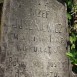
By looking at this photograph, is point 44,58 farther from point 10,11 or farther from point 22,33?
point 10,11

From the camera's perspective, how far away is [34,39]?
7.88 feet

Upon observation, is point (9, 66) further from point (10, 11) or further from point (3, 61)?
point (10, 11)

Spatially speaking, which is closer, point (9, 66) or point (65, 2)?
point (9, 66)

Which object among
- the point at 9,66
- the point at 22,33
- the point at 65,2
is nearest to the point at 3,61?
the point at 9,66

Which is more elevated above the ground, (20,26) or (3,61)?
(20,26)

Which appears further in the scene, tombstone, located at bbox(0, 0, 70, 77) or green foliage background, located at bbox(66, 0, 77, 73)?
green foliage background, located at bbox(66, 0, 77, 73)

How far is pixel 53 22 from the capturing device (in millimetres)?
2473

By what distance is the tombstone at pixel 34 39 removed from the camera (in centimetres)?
234

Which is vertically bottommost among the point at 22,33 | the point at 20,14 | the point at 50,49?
the point at 50,49

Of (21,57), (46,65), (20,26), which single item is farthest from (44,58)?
(20,26)

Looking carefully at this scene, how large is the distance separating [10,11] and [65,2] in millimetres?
639

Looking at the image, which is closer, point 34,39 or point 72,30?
point 34,39

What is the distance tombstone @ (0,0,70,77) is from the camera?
2.34 m

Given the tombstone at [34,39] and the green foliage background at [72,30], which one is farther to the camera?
the green foliage background at [72,30]
